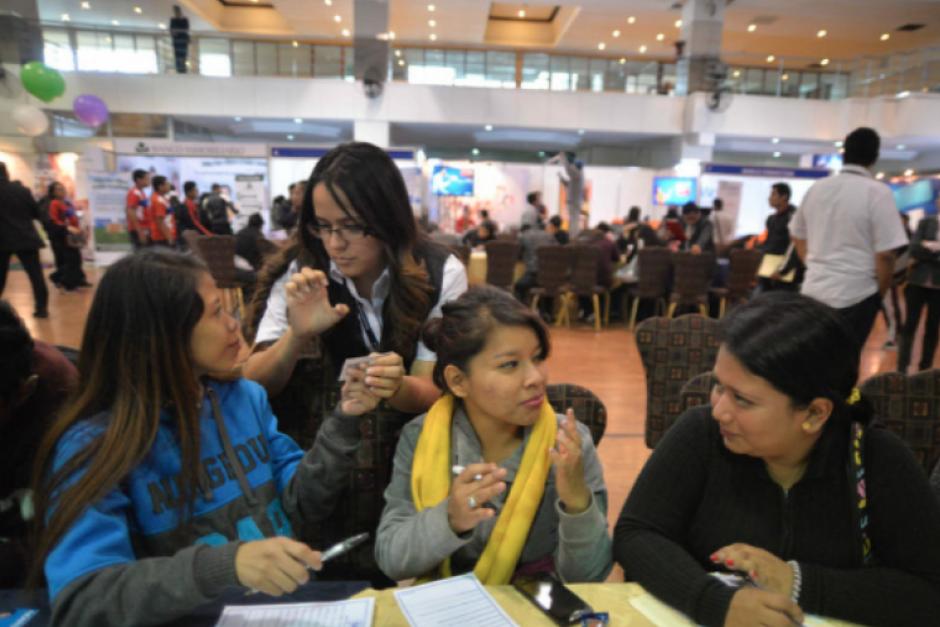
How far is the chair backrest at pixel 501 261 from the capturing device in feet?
24.7

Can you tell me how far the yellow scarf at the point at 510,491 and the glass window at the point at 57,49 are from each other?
12.1 metres

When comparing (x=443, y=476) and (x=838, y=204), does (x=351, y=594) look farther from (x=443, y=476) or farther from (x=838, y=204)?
(x=838, y=204)

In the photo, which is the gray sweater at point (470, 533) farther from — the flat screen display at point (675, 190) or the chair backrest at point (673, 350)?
the flat screen display at point (675, 190)

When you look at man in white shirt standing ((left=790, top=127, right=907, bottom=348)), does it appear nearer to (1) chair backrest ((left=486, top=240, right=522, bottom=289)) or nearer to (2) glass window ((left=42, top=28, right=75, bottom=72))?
(1) chair backrest ((left=486, top=240, right=522, bottom=289))

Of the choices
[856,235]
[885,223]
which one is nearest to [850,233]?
[856,235]

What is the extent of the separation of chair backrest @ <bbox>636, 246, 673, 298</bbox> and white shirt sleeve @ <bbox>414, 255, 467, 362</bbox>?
218 inches

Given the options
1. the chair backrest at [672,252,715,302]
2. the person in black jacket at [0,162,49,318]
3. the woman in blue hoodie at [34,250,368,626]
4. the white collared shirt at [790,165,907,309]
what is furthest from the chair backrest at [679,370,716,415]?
the person in black jacket at [0,162,49,318]

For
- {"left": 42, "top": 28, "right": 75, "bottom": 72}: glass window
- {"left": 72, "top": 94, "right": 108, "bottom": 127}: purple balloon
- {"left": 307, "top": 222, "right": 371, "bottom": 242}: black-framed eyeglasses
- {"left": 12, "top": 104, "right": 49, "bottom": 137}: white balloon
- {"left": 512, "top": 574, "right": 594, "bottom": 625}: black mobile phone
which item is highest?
{"left": 42, "top": 28, "right": 75, "bottom": 72}: glass window

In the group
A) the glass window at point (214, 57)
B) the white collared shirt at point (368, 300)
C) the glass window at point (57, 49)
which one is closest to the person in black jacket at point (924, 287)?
the white collared shirt at point (368, 300)

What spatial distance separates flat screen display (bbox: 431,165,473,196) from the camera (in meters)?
12.4

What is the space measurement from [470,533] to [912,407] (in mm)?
1496

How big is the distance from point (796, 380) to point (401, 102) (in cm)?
1401

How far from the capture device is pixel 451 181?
491 inches

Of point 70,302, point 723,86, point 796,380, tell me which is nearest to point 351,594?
point 796,380
